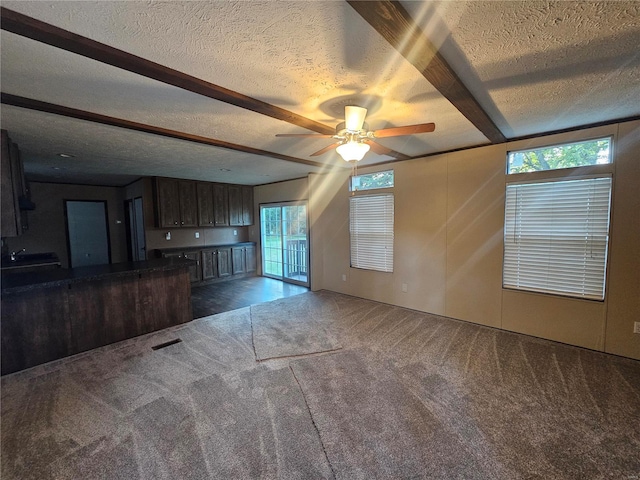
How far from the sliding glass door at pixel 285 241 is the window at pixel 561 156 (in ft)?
12.3

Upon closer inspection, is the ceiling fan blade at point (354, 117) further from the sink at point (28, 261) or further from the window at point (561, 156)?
the sink at point (28, 261)

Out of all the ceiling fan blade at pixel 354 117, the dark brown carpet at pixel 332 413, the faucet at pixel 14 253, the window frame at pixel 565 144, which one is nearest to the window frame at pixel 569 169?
the window frame at pixel 565 144

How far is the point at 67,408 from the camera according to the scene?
2.12 metres

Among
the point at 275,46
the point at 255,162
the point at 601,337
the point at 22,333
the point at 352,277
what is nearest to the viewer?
the point at 275,46

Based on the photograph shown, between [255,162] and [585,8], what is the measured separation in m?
3.84

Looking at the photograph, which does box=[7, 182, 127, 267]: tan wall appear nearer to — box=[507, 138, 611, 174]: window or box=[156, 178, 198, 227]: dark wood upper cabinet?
box=[156, 178, 198, 227]: dark wood upper cabinet

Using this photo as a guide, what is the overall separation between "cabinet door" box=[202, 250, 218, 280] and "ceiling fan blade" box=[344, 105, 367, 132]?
16.8 feet

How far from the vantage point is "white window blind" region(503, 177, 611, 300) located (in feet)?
9.36

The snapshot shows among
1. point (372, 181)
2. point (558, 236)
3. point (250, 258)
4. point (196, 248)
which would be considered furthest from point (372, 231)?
point (196, 248)

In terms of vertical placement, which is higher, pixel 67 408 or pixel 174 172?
pixel 174 172

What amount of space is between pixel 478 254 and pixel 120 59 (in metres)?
4.06

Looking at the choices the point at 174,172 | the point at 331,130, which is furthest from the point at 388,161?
the point at 174,172

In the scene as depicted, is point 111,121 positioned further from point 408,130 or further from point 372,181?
point 372,181

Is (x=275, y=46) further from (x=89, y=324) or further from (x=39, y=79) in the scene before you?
(x=89, y=324)
